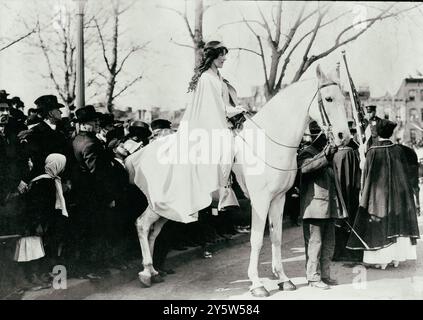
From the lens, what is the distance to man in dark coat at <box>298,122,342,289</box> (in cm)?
580

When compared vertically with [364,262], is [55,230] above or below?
above

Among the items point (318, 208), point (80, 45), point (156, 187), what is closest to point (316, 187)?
point (318, 208)

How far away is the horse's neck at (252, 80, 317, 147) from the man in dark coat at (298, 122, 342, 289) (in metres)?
0.34

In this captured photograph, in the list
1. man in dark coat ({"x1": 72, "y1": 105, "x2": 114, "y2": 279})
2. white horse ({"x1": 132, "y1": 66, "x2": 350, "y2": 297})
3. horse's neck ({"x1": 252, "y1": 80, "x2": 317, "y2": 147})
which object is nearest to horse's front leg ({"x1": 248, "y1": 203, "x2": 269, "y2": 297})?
white horse ({"x1": 132, "y1": 66, "x2": 350, "y2": 297})

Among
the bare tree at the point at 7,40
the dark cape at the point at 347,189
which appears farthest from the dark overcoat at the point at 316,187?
the bare tree at the point at 7,40

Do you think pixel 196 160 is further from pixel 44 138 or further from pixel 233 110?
pixel 44 138

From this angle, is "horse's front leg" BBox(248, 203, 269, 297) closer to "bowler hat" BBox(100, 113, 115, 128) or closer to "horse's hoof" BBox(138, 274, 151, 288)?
"horse's hoof" BBox(138, 274, 151, 288)

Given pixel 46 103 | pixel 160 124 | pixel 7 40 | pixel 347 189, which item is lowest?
pixel 347 189

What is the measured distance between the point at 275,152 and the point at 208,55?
1.43 m

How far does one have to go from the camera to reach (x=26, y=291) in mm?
5254

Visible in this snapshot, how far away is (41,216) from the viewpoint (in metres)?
5.37

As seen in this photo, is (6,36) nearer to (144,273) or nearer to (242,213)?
(144,273)

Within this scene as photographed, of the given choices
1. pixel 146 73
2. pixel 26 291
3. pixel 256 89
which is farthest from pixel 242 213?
pixel 26 291
